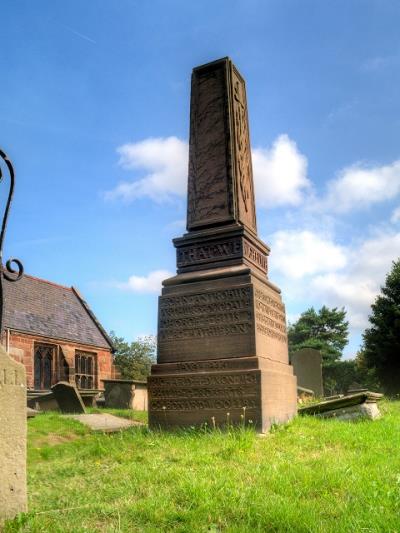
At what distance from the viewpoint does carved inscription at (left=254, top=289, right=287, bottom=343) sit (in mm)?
7074

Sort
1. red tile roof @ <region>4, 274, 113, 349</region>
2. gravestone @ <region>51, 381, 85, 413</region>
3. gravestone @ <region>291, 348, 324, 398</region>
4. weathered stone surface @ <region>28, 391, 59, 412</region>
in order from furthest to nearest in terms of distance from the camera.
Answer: red tile roof @ <region>4, 274, 113, 349</region>, gravestone @ <region>291, 348, 324, 398</region>, weathered stone surface @ <region>28, 391, 59, 412</region>, gravestone @ <region>51, 381, 85, 413</region>

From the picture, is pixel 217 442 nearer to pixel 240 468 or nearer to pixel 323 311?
pixel 240 468

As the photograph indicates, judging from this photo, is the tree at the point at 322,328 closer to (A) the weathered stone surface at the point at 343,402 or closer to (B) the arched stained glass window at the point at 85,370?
(B) the arched stained glass window at the point at 85,370

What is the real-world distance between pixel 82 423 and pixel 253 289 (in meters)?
5.43

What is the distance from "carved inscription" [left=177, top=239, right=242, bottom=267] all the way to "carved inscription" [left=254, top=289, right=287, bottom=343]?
0.75 meters

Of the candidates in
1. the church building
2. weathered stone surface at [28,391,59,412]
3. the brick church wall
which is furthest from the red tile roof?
weathered stone surface at [28,391,59,412]

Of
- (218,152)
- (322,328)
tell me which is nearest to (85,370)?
(218,152)

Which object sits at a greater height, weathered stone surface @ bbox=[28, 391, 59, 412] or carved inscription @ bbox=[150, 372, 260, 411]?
carved inscription @ bbox=[150, 372, 260, 411]

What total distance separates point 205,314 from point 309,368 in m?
9.27

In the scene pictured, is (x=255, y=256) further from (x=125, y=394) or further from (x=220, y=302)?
(x=125, y=394)

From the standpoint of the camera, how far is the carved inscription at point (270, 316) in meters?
7.07

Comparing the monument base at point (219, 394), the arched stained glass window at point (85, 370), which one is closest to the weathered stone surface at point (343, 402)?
the monument base at point (219, 394)

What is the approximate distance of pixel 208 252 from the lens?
777 centimetres

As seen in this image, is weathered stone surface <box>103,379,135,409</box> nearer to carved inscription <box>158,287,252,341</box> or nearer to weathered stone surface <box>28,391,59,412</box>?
weathered stone surface <box>28,391,59,412</box>
